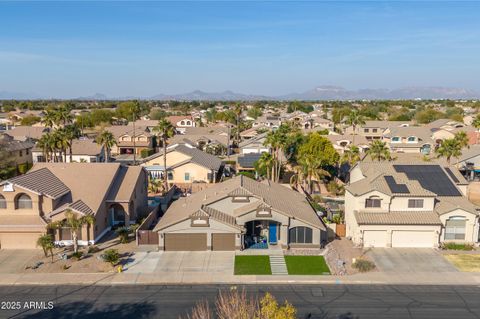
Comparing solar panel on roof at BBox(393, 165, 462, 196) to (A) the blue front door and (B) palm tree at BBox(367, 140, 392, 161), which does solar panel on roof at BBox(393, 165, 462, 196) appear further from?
(A) the blue front door

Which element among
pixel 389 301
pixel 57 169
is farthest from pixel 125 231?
pixel 389 301

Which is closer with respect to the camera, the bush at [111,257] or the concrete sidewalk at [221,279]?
the concrete sidewalk at [221,279]

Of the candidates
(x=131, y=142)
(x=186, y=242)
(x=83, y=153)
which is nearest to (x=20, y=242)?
(x=186, y=242)

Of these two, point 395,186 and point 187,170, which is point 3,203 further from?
point 395,186

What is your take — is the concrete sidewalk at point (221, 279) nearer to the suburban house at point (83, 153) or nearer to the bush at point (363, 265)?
the bush at point (363, 265)

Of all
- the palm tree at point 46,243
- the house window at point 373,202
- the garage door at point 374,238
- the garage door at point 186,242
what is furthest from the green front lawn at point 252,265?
the palm tree at point 46,243

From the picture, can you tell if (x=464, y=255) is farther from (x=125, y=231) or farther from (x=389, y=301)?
(x=125, y=231)
